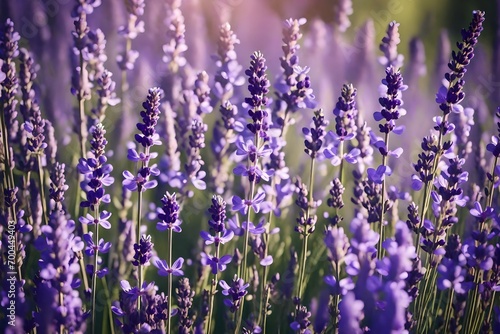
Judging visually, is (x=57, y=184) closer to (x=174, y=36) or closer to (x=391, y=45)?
(x=174, y=36)

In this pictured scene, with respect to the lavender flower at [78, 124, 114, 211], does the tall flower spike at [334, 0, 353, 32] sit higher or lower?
higher

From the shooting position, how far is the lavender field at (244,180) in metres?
1.87

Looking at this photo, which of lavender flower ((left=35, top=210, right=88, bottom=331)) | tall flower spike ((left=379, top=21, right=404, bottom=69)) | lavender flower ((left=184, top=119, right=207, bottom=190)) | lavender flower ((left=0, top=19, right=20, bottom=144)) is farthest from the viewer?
tall flower spike ((left=379, top=21, right=404, bottom=69))

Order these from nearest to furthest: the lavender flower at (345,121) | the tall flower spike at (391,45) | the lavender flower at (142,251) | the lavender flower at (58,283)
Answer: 1. the lavender flower at (58,283)
2. the lavender flower at (142,251)
3. the lavender flower at (345,121)
4. the tall flower spike at (391,45)

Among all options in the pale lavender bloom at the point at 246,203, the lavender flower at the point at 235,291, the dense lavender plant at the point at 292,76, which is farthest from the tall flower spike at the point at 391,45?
the lavender flower at the point at 235,291

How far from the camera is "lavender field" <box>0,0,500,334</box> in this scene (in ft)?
6.12

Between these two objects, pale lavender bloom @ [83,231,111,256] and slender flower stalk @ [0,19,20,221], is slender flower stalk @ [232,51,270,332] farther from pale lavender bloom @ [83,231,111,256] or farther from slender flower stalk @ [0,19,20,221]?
slender flower stalk @ [0,19,20,221]

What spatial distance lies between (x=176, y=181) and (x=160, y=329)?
83 cm

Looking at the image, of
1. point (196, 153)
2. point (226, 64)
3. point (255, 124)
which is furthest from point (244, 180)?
point (255, 124)

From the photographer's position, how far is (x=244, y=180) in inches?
107

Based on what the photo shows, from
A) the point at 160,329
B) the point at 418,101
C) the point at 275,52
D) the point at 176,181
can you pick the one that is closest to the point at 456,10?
the point at 418,101

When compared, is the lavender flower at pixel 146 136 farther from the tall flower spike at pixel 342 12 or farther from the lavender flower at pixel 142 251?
the tall flower spike at pixel 342 12

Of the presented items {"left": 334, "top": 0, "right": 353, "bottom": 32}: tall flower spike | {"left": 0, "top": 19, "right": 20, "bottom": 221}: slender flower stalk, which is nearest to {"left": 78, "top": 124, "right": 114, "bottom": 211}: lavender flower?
{"left": 0, "top": 19, "right": 20, "bottom": 221}: slender flower stalk

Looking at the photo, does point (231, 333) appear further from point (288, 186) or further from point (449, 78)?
point (449, 78)
